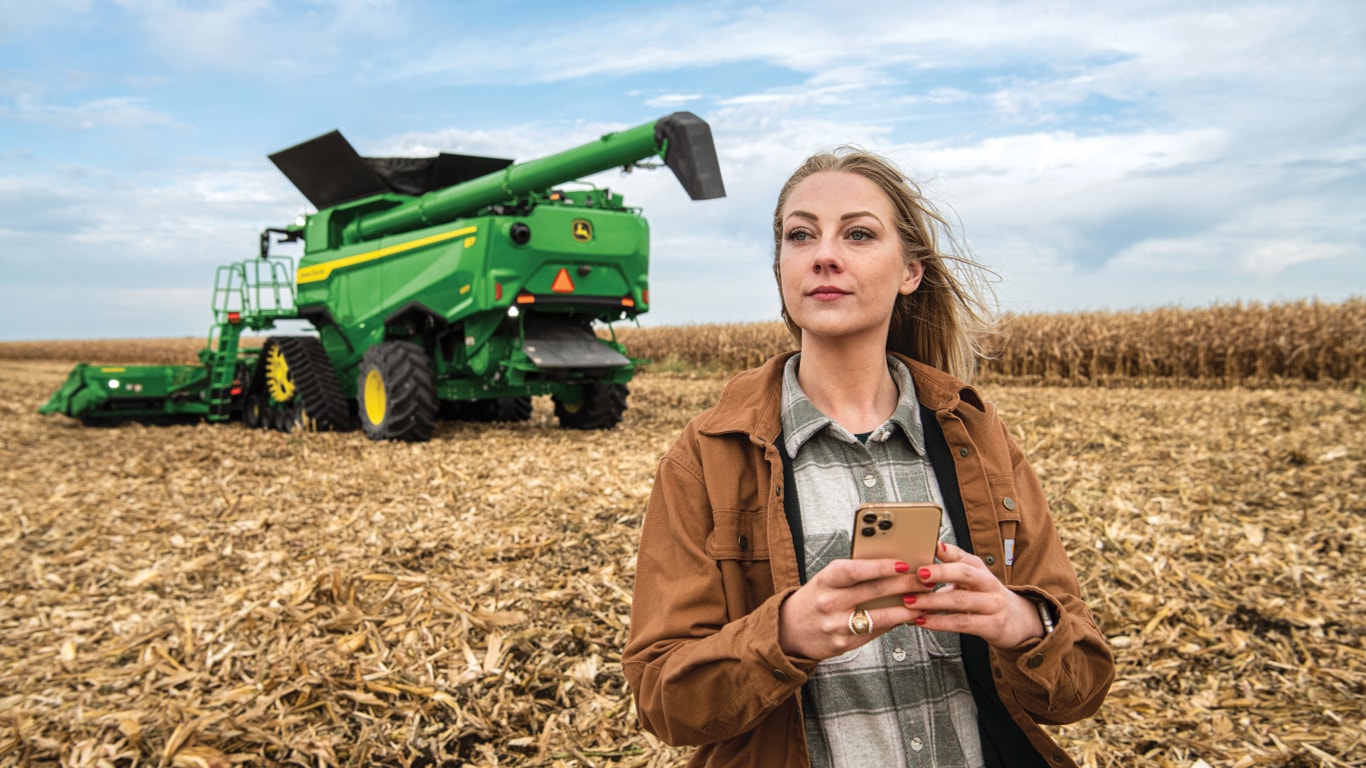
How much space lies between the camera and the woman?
143 centimetres

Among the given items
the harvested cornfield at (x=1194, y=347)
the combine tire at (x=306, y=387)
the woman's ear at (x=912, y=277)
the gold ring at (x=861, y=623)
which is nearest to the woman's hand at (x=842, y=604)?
the gold ring at (x=861, y=623)

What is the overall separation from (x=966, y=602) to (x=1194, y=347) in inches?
633

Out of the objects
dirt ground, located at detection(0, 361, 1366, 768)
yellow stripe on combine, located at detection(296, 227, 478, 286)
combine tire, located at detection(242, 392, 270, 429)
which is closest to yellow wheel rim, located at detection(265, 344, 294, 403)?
combine tire, located at detection(242, 392, 270, 429)

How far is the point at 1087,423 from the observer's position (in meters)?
8.31

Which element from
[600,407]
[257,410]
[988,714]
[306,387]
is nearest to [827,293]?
[988,714]

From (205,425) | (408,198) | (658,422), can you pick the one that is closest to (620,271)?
(658,422)

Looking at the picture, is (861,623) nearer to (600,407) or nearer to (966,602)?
(966,602)

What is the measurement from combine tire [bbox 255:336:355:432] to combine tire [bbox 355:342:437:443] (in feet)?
4.15

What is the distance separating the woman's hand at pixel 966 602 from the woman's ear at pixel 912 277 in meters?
0.60

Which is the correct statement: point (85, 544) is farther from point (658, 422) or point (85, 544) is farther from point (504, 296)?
point (658, 422)

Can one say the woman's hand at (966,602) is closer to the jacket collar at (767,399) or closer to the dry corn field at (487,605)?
the jacket collar at (767,399)

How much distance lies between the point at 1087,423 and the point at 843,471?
7.49 metres

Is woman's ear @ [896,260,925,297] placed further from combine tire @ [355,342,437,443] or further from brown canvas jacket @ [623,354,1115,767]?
combine tire @ [355,342,437,443]

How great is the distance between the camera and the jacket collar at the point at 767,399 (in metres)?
1.58
